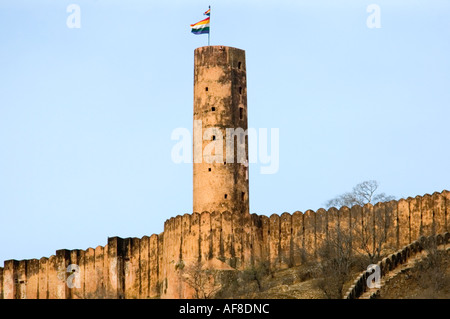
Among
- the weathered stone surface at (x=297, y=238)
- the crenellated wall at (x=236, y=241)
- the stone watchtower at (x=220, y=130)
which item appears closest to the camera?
the crenellated wall at (x=236, y=241)

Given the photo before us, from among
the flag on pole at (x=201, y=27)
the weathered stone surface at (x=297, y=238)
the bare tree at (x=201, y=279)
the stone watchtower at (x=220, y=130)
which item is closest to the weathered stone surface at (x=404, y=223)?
the weathered stone surface at (x=297, y=238)

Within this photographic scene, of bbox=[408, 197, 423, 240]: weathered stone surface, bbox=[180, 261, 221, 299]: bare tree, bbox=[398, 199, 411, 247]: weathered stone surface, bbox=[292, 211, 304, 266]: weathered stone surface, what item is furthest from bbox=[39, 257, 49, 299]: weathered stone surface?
bbox=[408, 197, 423, 240]: weathered stone surface

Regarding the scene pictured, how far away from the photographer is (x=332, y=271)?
7181 cm

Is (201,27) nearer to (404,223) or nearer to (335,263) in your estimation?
(404,223)

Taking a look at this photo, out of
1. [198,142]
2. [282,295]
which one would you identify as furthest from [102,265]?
[282,295]

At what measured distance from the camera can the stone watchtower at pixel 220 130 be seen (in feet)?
262

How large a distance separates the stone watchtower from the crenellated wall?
169 cm

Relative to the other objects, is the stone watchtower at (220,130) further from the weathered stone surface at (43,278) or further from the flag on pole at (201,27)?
the weathered stone surface at (43,278)

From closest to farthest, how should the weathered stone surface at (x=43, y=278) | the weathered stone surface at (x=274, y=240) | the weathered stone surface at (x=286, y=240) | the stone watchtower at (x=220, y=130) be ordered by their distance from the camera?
the weathered stone surface at (x=286, y=240) → the weathered stone surface at (x=274, y=240) → the stone watchtower at (x=220, y=130) → the weathered stone surface at (x=43, y=278)

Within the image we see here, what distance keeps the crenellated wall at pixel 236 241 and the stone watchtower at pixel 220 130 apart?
1.69 metres

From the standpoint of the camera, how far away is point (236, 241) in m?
77.9

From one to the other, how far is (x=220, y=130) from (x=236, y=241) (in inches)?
230

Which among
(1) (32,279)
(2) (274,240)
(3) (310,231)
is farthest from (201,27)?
(1) (32,279)
